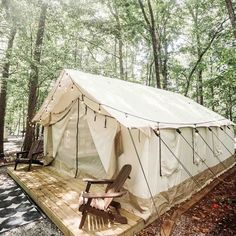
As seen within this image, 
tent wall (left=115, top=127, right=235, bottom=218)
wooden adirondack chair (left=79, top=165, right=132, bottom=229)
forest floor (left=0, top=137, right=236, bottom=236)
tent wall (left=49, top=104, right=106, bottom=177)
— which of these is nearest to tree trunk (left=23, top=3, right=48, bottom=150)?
tent wall (left=49, top=104, right=106, bottom=177)

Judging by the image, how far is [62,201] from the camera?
4363 mm

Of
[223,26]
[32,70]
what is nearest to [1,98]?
[32,70]

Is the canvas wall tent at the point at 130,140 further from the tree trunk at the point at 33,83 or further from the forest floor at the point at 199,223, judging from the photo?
the tree trunk at the point at 33,83

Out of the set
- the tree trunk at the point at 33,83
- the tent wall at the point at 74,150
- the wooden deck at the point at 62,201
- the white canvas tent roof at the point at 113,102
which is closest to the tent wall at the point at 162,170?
the white canvas tent roof at the point at 113,102

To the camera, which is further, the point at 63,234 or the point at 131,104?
the point at 131,104

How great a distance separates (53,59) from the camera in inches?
377

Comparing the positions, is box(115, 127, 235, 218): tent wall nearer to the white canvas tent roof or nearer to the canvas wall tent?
the canvas wall tent

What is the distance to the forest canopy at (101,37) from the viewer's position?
8641mm

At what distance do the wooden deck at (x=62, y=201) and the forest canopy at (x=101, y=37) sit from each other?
3.32 metres

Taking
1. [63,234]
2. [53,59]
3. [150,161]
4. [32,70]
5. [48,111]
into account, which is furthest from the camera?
[53,59]

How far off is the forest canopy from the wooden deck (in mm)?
3322

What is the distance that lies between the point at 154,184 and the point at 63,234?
5.61 ft

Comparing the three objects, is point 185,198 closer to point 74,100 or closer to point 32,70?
point 74,100

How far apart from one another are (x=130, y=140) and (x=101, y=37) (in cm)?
985
